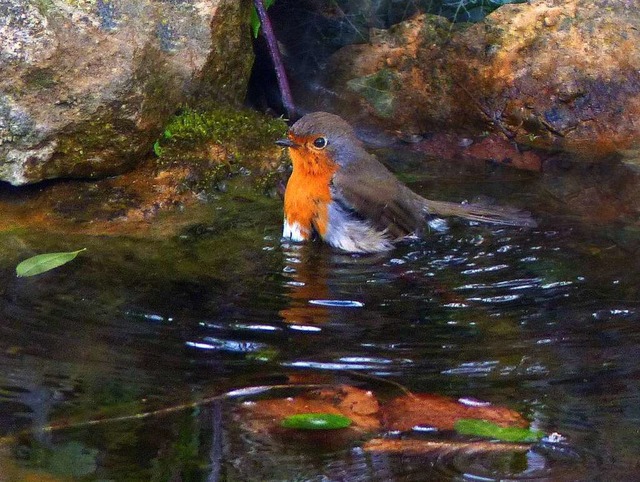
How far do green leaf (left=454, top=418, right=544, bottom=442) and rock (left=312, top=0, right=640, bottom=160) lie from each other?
3568 mm

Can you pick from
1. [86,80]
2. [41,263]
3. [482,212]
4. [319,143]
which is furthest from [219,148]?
[41,263]

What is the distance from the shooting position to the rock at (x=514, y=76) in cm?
622

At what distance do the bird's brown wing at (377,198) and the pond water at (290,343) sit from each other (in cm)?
18

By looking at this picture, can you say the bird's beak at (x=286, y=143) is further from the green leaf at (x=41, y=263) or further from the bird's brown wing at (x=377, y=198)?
the green leaf at (x=41, y=263)

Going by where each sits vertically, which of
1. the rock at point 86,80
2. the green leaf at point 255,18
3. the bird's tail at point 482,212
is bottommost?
the bird's tail at point 482,212

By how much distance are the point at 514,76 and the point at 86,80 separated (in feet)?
9.98

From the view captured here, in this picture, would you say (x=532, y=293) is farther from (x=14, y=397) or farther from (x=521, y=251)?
(x=14, y=397)

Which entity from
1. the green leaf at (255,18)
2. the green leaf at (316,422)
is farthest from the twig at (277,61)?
the green leaf at (316,422)

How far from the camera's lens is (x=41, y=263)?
3959mm

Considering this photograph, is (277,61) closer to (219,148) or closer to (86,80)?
(219,148)

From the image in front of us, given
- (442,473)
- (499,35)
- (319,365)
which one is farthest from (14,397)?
(499,35)

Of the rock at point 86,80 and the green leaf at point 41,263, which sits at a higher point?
the rock at point 86,80

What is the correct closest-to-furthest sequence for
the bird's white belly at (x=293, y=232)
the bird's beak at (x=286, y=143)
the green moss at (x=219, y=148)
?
the bird's white belly at (x=293, y=232)
the bird's beak at (x=286, y=143)
the green moss at (x=219, y=148)

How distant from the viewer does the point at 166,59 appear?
5258 mm
